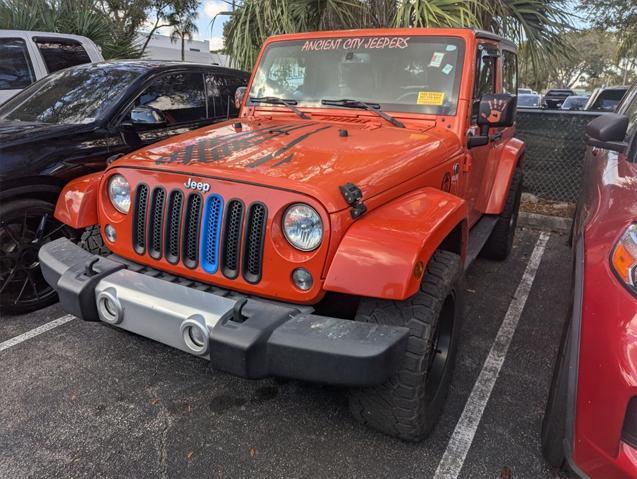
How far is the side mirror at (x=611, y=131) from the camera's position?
259 centimetres

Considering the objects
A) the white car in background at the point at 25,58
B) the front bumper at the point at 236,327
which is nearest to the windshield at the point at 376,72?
the front bumper at the point at 236,327

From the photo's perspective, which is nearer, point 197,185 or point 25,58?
point 197,185

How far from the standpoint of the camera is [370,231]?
1.99m

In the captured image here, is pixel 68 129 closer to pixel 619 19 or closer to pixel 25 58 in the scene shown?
pixel 25 58

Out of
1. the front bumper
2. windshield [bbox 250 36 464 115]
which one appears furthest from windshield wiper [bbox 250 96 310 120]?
the front bumper

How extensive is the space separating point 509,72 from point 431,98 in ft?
5.54

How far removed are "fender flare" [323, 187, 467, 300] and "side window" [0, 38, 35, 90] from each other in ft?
20.4

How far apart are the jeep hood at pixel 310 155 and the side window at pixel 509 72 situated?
1.49 m

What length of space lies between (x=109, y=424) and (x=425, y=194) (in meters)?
2.01

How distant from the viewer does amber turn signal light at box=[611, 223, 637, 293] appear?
5.43ft

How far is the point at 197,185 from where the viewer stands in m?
2.22

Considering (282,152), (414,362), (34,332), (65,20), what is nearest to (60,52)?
(65,20)

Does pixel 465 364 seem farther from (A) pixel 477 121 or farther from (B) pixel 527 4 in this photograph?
(B) pixel 527 4

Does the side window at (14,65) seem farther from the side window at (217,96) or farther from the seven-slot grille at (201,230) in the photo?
the seven-slot grille at (201,230)
